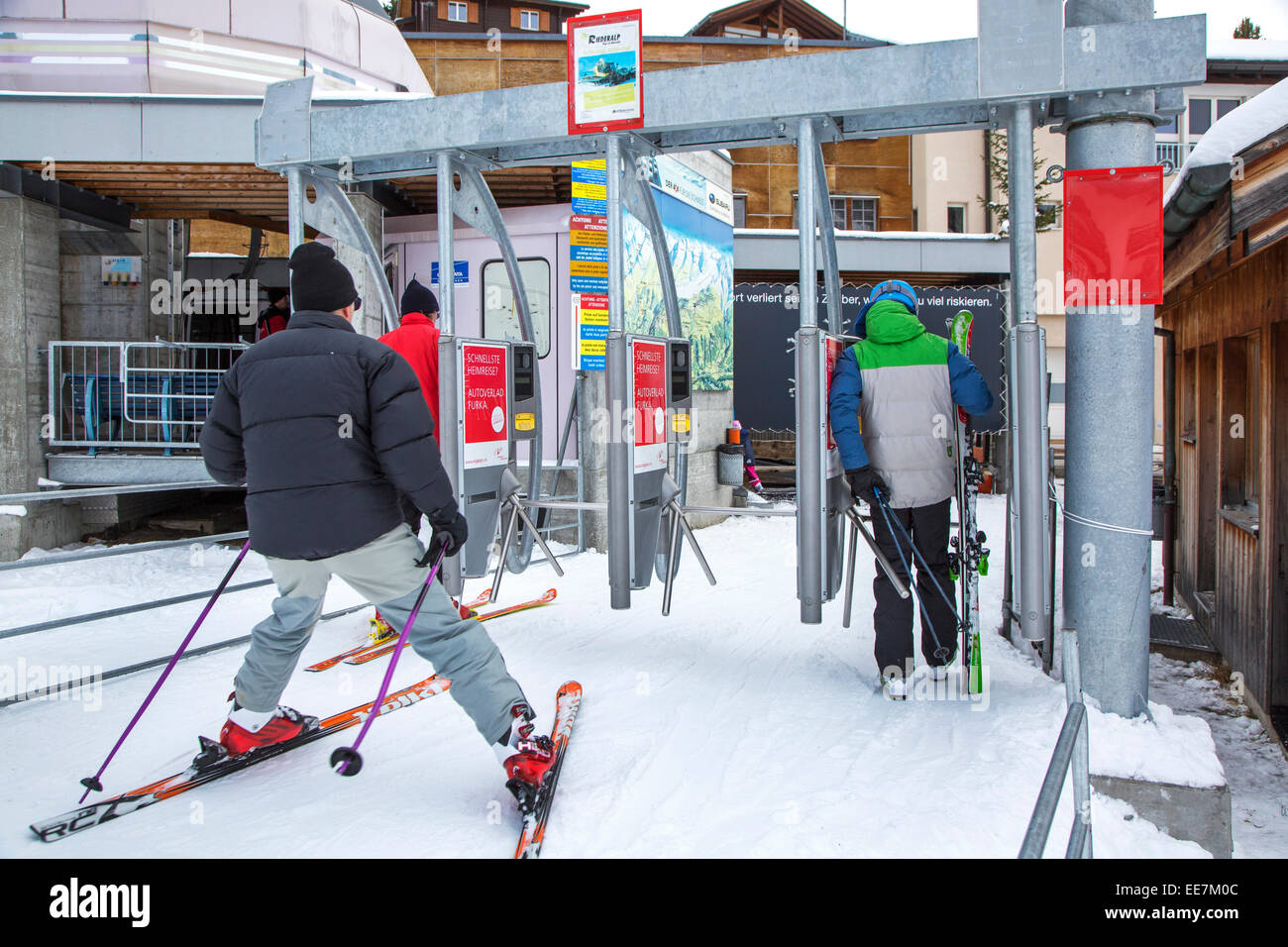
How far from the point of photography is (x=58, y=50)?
985 cm

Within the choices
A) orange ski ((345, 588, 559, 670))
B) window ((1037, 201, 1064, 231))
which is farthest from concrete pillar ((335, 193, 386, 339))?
window ((1037, 201, 1064, 231))

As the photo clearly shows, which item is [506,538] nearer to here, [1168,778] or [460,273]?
[1168,778]

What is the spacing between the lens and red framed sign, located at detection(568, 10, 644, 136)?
4598 millimetres

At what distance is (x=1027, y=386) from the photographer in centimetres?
389

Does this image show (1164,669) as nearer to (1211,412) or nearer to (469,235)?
(1211,412)

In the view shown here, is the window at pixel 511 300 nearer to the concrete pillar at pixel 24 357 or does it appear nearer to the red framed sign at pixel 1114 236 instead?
the concrete pillar at pixel 24 357

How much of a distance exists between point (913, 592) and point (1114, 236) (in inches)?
69.1

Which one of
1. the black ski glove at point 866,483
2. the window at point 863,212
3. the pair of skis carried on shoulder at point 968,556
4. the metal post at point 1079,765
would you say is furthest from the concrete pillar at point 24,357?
the window at point 863,212

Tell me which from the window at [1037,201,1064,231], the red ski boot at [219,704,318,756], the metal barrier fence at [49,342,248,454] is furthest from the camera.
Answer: the window at [1037,201,1064,231]

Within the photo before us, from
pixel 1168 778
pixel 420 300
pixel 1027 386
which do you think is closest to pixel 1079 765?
pixel 1168 778

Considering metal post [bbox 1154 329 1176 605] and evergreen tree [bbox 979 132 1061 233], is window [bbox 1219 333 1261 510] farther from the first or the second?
evergreen tree [bbox 979 132 1061 233]

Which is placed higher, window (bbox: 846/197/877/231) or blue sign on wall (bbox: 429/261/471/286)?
window (bbox: 846/197/877/231)

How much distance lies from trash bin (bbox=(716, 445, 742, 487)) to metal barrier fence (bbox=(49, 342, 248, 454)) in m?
5.44

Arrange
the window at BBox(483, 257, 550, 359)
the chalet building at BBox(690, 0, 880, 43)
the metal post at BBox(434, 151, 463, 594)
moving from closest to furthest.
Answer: the metal post at BBox(434, 151, 463, 594) < the window at BBox(483, 257, 550, 359) < the chalet building at BBox(690, 0, 880, 43)
